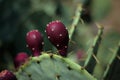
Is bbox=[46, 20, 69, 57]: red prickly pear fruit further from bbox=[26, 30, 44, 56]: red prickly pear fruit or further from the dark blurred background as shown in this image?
the dark blurred background

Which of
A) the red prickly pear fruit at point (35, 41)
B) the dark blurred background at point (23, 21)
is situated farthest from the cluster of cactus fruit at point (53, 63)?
the dark blurred background at point (23, 21)

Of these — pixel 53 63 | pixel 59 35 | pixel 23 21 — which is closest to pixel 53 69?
pixel 53 63

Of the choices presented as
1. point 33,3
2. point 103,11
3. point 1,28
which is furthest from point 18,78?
point 103,11

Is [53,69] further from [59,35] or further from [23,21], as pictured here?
[23,21]

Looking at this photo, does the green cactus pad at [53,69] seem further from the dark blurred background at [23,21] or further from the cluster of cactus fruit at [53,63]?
A: the dark blurred background at [23,21]

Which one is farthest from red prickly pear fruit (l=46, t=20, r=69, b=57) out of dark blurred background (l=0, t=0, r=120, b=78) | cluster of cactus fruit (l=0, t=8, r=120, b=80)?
dark blurred background (l=0, t=0, r=120, b=78)

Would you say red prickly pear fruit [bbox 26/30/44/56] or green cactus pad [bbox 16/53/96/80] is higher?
red prickly pear fruit [bbox 26/30/44/56]

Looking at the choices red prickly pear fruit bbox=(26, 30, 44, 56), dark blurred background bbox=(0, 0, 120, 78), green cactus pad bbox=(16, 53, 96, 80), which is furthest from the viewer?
dark blurred background bbox=(0, 0, 120, 78)
